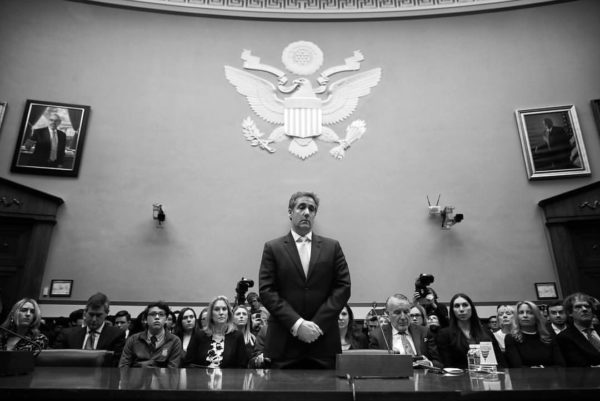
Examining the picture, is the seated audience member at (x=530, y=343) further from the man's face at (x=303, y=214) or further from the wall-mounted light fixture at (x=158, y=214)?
the wall-mounted light fixture at (x=158, y=214)

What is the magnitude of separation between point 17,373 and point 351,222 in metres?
5.13

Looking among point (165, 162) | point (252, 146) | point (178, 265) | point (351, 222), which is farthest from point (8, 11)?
point (351, 222)

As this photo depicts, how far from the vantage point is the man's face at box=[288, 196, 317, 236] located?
2119mm

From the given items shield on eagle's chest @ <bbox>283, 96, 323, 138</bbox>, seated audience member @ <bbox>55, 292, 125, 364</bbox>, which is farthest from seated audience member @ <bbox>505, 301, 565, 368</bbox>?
shield on eagle's chest @ <bbox>283, 96, 323, 138</bbox>

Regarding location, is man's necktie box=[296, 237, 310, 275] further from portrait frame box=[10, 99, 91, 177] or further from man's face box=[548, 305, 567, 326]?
portrait frame box=[10, 99, 91, 177]

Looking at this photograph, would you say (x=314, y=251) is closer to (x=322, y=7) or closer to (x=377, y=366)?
(x=377, y=366)

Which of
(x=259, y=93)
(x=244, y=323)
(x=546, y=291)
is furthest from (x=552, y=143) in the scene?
(x=244, y=323)

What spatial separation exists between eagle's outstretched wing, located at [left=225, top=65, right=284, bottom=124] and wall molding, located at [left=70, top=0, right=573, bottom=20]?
46.3 inches

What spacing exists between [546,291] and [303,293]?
5072 millimetres

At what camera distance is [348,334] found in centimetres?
384

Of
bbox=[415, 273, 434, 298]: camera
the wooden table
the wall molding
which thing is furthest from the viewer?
the wall molding

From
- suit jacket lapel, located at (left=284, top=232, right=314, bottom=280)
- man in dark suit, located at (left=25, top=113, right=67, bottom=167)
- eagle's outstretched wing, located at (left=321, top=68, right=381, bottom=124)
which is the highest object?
eagle's outstretched wing, located at (left=321, top=68, right=381, bottom=124)

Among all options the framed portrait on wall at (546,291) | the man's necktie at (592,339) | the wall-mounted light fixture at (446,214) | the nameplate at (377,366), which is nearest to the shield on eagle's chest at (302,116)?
the wall-mounted light fixture at (446,214)

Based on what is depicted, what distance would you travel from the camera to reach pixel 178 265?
5.90 metres
